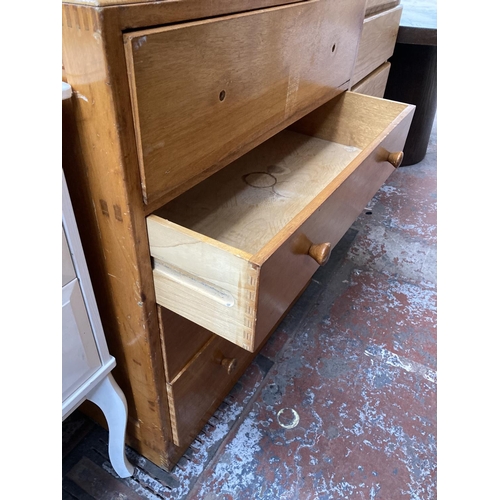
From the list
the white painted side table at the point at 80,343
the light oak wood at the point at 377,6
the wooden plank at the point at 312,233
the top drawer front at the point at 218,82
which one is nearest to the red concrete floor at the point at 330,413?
the white painted side table at the point at 80,343

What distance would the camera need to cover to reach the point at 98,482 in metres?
0.79

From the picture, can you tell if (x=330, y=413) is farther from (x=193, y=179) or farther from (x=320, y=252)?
(x=193, y=179)

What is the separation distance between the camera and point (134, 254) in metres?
0.50

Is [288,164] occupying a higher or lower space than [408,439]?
higher

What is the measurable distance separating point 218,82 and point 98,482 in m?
0.74

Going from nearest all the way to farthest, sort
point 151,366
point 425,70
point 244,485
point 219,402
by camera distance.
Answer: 1. point 151,366
2. point 244,485
3. point 219,402
4. point 425,70

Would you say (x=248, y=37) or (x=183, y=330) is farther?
(x=183, y=330)

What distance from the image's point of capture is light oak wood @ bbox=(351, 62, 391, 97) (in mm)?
1106

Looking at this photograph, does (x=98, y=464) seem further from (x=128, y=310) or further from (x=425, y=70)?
(x=425, y=70)

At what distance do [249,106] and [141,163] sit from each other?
212 mm

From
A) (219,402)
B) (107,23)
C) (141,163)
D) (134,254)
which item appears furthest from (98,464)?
(107,23)

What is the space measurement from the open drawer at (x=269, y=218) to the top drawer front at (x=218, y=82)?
0.09 metres

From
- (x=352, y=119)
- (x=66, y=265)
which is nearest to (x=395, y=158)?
(x=352, y=119)

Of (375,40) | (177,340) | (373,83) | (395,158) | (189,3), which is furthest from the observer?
(373,83)
